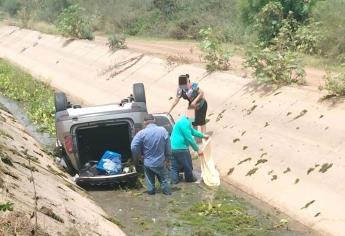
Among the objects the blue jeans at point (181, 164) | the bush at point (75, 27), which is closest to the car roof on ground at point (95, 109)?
the blue jeans at point (181, 164)

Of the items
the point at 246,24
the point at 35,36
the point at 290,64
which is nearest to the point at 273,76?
the point at 290,64

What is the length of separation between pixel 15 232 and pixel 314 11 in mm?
22979

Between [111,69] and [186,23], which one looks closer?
[111,69]

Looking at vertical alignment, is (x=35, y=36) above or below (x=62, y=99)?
below

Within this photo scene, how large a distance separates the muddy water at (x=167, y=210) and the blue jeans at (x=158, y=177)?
0.16 meters

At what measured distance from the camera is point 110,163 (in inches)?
558

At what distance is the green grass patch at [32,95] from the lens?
23.1 meters

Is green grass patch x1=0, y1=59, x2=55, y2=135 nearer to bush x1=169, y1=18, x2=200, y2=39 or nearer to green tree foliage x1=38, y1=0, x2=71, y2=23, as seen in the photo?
bush x1=169, y1=18, x2=200, y2=39

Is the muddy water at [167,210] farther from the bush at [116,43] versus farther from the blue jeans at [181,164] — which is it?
the bush at [116,43]

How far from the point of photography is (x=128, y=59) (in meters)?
31.5

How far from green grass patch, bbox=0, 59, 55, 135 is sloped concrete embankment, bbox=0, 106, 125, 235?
8.08 meters

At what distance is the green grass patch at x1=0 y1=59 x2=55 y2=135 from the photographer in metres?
23.1

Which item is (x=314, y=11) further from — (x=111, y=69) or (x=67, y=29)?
(x=67, y=29)

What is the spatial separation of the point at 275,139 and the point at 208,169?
211 centimetres
